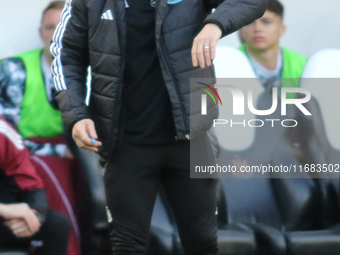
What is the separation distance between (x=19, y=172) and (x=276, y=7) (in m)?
1.86

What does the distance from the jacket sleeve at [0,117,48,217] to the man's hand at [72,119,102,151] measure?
0.72 metres

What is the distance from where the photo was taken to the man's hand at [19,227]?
2188 millimetres

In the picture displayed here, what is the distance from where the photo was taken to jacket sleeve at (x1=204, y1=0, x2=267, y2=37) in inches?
61.8

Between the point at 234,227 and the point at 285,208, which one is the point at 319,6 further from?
the point at 234,227

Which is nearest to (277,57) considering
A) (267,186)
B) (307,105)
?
(307,105)

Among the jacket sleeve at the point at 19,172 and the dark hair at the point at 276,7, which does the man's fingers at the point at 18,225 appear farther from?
the dark hair at the point at 276,7

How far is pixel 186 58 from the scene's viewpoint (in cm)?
169

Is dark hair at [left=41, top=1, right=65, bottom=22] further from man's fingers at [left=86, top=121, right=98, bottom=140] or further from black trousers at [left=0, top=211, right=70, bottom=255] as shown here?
man's fingers at [left=86, top=121, right=98, bottom=140]

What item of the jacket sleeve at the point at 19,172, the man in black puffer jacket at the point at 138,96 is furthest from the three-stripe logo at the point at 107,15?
the jacket sleeve at the point at 19,172

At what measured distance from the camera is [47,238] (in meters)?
2.28

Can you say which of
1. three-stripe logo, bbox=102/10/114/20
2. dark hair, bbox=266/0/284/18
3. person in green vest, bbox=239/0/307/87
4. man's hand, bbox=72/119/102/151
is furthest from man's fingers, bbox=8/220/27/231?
dark hair, bbox=266/0/284/18

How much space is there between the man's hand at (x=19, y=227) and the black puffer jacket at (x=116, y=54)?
68cm

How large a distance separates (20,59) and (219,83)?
1.15 metres

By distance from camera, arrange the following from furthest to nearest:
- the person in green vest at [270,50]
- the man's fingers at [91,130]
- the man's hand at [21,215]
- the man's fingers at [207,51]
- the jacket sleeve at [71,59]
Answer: the person in green vest at [270,50] → the man's hand at [21,215] → the jacket sleeve at [71,59] → the man's fingers at [91,130] → the man's fingers at [207,51]
